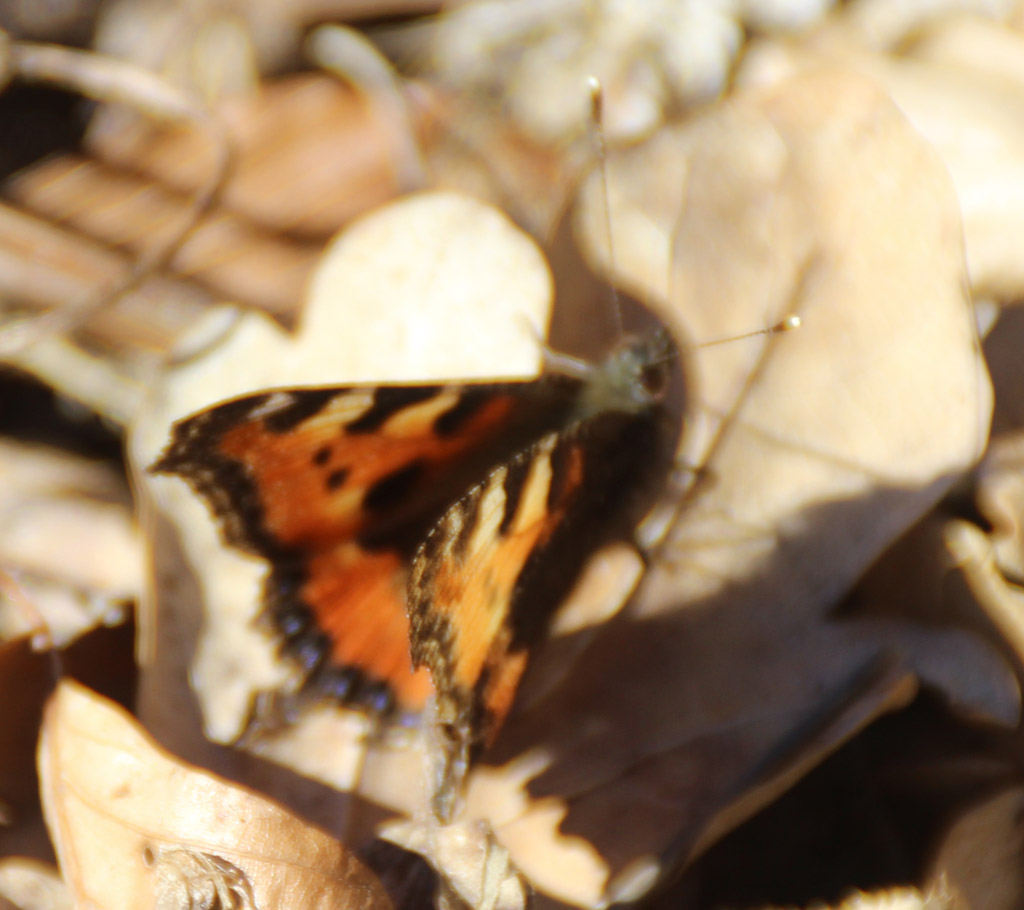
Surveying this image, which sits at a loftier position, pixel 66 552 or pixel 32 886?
pixel 66 552

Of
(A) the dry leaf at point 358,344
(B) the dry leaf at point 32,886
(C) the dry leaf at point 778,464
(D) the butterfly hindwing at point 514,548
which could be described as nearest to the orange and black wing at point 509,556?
(D) the butterfly hindwing at point 514,548

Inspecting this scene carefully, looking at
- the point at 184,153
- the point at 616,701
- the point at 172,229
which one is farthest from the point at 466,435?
the point at 184,153

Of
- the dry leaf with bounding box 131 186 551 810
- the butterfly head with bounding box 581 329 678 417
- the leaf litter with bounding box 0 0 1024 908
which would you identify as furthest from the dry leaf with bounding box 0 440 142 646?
the butterfly head with bounding box 581 329 678 417

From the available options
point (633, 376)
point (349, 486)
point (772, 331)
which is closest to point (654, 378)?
point (633, 376)

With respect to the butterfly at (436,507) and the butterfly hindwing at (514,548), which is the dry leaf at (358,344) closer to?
the butterfly at (436,507)

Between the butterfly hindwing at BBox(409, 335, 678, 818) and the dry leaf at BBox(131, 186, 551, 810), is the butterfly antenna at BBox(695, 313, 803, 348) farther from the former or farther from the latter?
the dry leaf at BBox(131, 186, 551, 810)

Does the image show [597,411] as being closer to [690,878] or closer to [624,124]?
[690,878]

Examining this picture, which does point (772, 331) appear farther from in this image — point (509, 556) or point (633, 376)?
point (509, 556)
